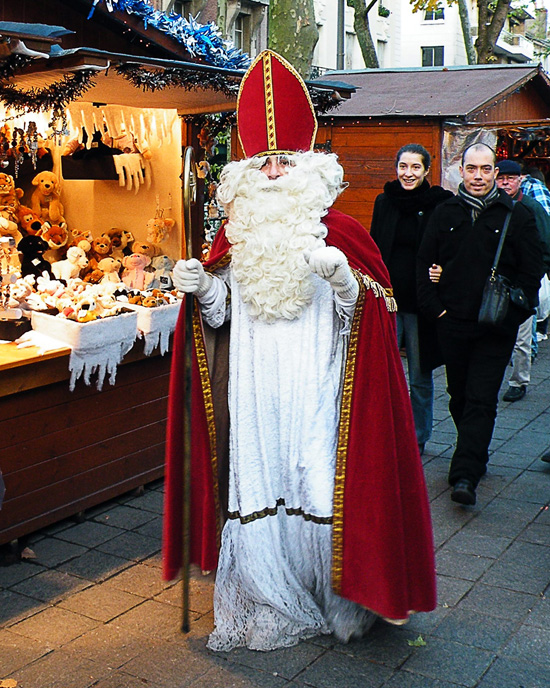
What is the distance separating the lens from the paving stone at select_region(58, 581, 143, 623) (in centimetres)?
400

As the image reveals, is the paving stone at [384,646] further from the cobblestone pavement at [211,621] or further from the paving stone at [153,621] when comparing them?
the paving stone at [153,621]

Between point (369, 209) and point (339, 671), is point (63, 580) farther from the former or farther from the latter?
point (369, 209)

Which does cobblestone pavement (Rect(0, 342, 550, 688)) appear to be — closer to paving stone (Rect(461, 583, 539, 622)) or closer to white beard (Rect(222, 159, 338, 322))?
Answer: paving stone (Rect(461, 583, 539, 622))

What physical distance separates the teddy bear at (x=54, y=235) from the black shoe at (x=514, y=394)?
12.5 feet

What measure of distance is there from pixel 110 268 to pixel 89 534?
2.32 meters

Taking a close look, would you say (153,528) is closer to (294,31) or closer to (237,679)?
(237,679)

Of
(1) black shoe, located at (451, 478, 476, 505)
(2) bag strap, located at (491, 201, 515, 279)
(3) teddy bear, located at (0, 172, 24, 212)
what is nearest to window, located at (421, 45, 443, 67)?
(3) teddy bear, located at (0, 172, 24, 212)

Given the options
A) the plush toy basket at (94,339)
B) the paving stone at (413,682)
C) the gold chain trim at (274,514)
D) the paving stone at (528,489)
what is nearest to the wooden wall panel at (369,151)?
the paving stone at (528,489)

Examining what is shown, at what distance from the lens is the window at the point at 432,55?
46.8 metres

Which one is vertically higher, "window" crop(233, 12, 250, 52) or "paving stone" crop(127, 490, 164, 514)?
"window" crop(233, 12, 250, 52)

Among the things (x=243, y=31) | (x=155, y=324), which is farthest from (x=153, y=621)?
(x=243, y=31)

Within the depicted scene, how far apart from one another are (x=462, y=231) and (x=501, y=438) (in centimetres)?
202

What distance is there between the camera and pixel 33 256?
22.2ft

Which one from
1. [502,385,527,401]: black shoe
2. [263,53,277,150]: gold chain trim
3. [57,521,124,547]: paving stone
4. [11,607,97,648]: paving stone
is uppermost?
[263,53,277,150]: gold chain trim
